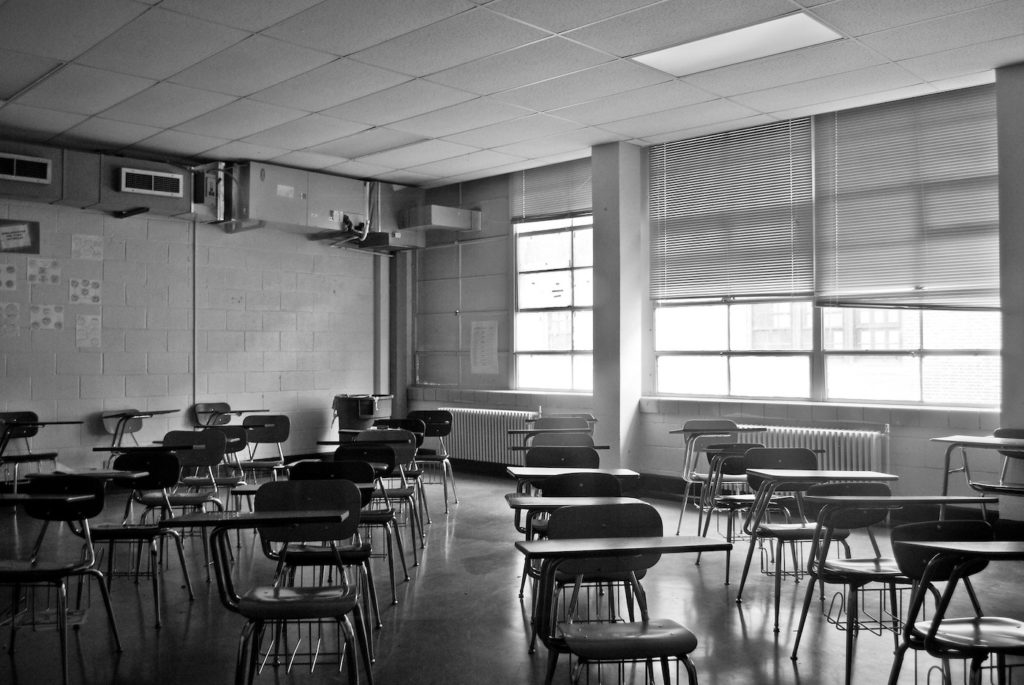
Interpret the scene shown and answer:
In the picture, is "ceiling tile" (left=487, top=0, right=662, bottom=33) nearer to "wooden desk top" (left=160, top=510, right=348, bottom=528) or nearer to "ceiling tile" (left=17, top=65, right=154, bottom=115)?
"ceiling tile" (left=17, top=65, right=154, bottom=115)

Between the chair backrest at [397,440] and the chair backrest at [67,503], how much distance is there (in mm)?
1961

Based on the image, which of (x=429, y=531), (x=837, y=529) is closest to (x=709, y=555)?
(x=837, y=529)

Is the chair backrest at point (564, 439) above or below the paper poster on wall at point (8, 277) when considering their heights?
below

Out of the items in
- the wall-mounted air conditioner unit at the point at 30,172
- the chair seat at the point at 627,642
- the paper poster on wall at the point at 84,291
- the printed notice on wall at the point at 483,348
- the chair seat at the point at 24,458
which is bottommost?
the chair seat at the point at 627,642

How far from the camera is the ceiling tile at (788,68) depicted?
217 inches

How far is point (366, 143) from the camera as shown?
7895 millimetres

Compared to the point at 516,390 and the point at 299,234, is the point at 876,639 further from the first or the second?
the point at 299,234

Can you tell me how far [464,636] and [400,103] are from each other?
420cm

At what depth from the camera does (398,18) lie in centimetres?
494

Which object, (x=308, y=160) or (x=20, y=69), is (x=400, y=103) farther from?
(x=20, y=69)

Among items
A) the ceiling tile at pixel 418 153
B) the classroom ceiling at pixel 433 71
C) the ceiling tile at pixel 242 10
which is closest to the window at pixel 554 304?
the classroom ceiling at pixel 433 71

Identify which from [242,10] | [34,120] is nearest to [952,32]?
[242,10]

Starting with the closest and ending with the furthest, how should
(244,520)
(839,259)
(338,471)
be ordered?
(244,520), (338,471), (839,259)

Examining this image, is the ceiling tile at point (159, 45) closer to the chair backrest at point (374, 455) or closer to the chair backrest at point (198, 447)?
the chair backrest at point (198, 447)
